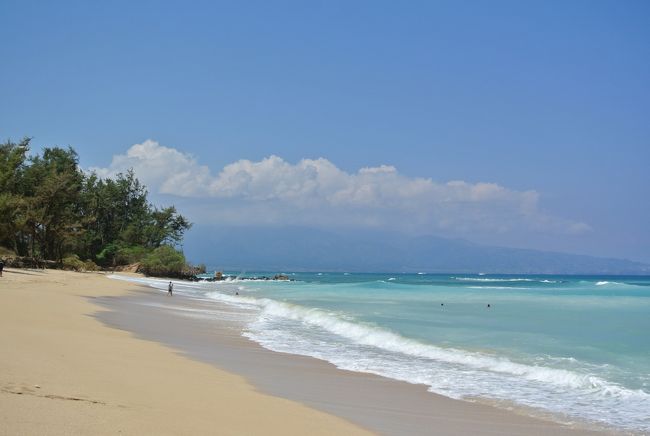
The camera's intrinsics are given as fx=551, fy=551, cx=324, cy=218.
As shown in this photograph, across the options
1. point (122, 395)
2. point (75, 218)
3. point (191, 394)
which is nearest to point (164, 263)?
point (75, 218)

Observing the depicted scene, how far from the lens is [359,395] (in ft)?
32.6

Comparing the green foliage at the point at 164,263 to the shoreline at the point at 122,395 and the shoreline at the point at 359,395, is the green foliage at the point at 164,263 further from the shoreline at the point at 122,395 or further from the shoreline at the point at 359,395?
the shoreline at the point at 122,395

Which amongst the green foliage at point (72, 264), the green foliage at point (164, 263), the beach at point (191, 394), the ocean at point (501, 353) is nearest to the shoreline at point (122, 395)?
the beach at point (191, 394)

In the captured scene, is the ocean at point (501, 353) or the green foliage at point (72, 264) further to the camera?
the green foliage at point (72, 264)

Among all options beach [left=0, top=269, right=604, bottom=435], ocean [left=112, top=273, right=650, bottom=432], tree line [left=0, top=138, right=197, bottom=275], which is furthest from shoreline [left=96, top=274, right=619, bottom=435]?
tree line [left=0, top=138, right=197, bottom=275]

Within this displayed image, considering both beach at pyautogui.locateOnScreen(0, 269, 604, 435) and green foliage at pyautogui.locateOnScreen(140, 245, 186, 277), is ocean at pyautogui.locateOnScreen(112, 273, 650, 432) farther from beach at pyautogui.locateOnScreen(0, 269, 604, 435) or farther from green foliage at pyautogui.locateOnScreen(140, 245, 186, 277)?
green foliage at pyautogui.locateOnScreen(140, 245, 186, 277)

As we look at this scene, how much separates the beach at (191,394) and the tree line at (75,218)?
3589cm

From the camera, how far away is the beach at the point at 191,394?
5949mm

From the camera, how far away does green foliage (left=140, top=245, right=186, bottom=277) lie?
75938 mm

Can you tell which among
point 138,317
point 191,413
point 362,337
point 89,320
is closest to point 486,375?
point 362,337

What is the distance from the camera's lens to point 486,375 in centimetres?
1269

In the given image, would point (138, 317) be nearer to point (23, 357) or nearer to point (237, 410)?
point (23, 357)

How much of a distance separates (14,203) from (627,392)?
44472 millimetres

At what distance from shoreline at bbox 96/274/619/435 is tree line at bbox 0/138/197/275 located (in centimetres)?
3527
